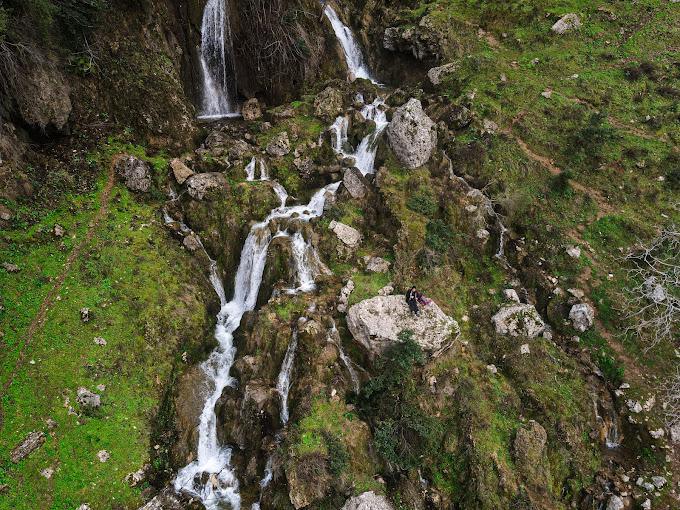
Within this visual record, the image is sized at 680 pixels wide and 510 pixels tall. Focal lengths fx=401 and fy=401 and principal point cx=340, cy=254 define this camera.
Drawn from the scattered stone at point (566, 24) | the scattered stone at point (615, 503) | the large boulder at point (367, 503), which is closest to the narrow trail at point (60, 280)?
the large boulder at point (367, 503)

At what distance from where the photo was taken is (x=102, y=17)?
22328 mm

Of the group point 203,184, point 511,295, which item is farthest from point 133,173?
point 511,295

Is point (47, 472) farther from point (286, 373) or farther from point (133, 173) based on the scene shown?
point (133, 173)

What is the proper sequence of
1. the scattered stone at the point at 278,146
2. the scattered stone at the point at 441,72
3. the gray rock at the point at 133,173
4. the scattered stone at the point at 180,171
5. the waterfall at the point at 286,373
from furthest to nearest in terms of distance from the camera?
the scattered stone at the point at 441,72 → the scattered stone at the point at 278,146 → the scattered stone at the point at 180,171 → the gray rock at the point at 133,173 → the waterfall at the point at 286,373

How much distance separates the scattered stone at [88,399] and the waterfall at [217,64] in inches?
762

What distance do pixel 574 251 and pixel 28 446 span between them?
1015 inches

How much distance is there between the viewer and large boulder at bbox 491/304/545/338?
1888 centimetres

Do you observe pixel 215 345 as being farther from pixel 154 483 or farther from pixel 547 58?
pixel 547 58

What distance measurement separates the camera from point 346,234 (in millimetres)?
21719

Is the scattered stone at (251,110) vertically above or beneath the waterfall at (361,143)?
above

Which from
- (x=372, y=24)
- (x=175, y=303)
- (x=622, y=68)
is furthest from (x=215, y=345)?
(x=622, y=68)

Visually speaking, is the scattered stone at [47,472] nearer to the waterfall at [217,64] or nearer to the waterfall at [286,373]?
the waterfall at [286,373]

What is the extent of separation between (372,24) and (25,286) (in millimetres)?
31983

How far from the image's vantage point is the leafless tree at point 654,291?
17.9 m
